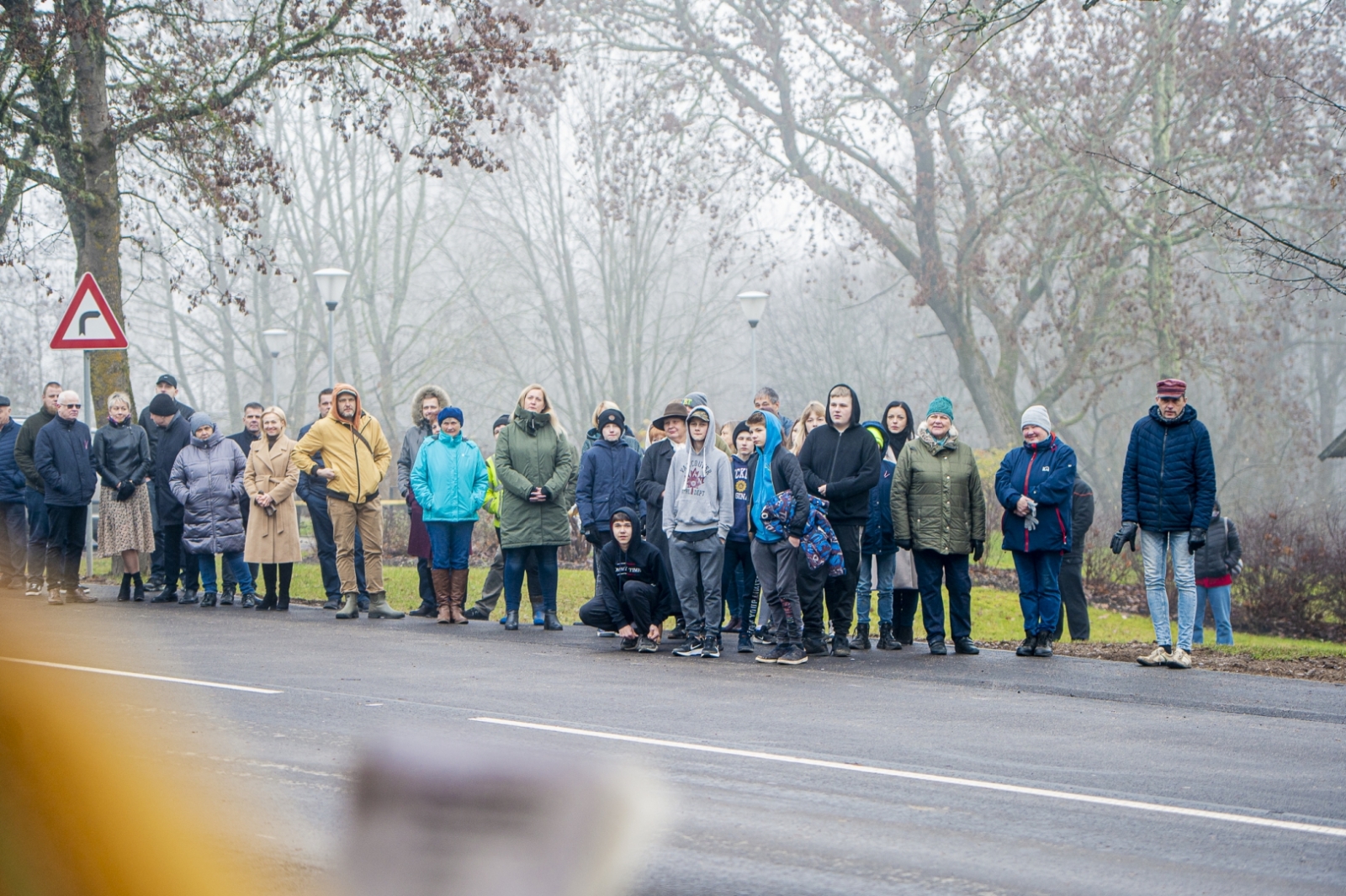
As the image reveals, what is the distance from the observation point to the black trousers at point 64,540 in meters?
14.6

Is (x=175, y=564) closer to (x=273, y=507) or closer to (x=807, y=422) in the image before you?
(x=273, y=507)

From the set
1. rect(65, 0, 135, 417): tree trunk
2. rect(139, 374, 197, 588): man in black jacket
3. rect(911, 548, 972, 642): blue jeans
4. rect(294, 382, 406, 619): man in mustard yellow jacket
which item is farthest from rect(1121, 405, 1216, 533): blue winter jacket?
rect(65, 0, 135, 417): tree trunk

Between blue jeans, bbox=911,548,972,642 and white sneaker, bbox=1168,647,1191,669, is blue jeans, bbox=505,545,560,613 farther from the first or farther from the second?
white sneaker, bbox=1168,647,1191,669

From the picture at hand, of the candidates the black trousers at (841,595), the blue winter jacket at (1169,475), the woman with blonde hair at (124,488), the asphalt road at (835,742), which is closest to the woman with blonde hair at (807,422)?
the black trousers at (841,595)

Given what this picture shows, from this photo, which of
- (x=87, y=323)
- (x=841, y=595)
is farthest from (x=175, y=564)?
(x=841, y=595)

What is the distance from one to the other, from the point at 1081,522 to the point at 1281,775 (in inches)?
294

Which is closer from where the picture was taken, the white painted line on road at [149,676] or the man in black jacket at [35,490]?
the white painted line on road at [149,676]

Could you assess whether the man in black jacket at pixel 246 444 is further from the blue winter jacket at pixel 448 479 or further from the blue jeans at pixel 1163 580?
the blue jeans at pixel 1163 580

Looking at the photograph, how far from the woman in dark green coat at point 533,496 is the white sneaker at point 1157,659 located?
5272 millimetres

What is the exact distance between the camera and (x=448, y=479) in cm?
1367

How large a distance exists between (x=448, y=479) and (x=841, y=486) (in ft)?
13.6

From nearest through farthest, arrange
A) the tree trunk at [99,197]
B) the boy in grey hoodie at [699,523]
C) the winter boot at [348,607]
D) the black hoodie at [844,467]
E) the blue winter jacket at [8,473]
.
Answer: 1. the boy in grey hoodie at [699,523]
2. the black hoodie at [844,467]
3. the winter boot at [348,607]
4. the blue winter jacket at [8,473]
5. the tree trunk at [99,197]

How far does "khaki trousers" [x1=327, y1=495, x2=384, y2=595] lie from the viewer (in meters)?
14.0

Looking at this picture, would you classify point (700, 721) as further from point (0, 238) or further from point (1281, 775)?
point (0, 238)
